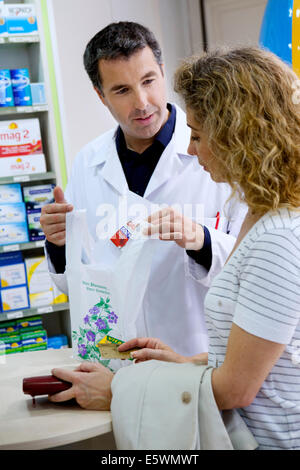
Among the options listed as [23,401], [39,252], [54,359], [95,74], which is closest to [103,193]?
[95,74]

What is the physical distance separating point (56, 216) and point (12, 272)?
1.89 metres

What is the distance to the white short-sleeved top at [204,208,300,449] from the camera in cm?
108

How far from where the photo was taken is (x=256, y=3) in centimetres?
457

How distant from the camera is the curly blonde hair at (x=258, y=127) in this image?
1188 millimetres

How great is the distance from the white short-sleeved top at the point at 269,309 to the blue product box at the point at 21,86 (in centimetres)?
253

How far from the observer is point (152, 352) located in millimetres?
1473

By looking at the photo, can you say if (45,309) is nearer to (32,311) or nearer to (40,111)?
(32,311)

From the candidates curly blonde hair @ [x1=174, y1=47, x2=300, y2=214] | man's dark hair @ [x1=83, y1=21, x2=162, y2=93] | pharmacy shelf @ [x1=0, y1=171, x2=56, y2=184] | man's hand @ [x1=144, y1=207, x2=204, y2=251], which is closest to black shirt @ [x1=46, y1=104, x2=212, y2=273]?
man's dark hair @ [x1=83, y1=21, x2=162, y2=93]

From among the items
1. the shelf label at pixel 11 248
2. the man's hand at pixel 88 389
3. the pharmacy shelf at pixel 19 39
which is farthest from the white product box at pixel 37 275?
the man's hand at pixel 88 389

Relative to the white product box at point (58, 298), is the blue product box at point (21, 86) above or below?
above

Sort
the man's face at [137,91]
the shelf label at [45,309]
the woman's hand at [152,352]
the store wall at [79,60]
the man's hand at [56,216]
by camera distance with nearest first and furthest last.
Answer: the woman's hand at [152,352]
the man's hand at [56,216]
the man's face at [137,91]
the shelf label at [45,309]
the store wall at [79,60]

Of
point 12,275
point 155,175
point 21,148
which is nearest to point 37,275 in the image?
point 12,275

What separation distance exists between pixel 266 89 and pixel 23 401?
1.02m

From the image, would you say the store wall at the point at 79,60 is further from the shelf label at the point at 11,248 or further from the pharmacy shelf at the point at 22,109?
the shelf label at the point at 11,248
